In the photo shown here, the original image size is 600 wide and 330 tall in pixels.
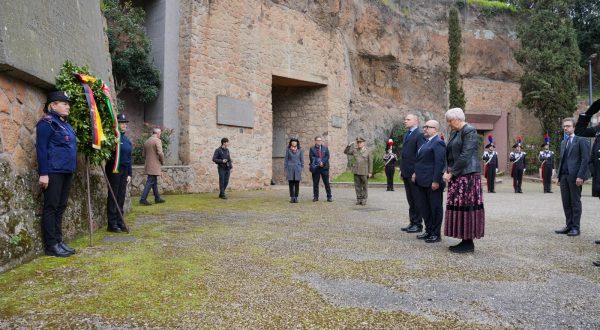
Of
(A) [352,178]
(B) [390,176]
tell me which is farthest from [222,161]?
(A) [352,178]

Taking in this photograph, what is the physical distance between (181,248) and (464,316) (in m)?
3.19

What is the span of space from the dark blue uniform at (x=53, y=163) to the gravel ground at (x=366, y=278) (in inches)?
18.8

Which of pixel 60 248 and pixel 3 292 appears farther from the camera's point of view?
pixel 60 248

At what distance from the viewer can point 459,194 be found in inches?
205

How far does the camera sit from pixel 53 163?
14.9 feet

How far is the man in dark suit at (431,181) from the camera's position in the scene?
233 inches

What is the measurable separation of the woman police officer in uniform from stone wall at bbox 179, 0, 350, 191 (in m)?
8.34

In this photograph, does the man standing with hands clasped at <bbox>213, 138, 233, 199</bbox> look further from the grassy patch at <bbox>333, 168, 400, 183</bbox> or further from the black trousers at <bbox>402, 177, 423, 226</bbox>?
the grassy patch at <bbox>333, 168, 400, 183</bbox>

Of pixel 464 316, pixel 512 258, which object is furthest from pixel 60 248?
pixel 512 258

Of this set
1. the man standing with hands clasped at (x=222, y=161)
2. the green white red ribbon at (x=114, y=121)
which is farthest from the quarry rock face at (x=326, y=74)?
the green white red ribbon at (x=114, y=121)

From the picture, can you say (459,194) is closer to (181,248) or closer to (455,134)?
(455,134)

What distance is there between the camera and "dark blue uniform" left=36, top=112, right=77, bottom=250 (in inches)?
177

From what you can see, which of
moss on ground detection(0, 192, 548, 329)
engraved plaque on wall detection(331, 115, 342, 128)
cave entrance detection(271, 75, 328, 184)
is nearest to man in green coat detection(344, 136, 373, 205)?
moss on ground detection(0, 192, 548, 329)

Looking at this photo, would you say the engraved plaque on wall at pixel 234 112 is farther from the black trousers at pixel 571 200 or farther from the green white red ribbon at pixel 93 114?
the black trousers at pixel 571 200
